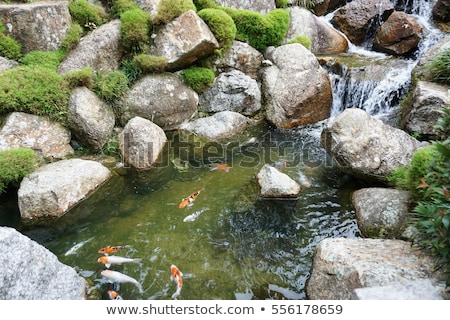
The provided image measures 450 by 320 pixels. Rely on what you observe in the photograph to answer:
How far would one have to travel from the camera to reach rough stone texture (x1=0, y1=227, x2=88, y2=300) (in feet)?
11.4

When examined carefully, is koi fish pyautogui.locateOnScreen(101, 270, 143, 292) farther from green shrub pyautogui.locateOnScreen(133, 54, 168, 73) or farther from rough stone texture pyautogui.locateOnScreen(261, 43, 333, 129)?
rough stone texture pyautogui.locateOnScreen(261, 43, 333, 129)

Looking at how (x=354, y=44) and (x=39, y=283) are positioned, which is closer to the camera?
(x=39, y=283)

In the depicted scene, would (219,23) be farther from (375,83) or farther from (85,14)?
(375,83)

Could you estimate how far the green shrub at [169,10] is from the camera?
343 inches

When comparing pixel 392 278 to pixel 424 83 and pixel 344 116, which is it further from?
pixel 424 83

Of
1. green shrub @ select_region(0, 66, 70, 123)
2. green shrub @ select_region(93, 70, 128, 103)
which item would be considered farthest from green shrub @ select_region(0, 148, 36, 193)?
green shrub @ select_region(93, 70, 128, 103)

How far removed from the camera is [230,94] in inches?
370

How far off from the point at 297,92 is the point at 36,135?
23.1 feet

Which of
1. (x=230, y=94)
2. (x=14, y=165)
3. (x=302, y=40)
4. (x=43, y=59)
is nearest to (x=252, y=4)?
(x=302, y=40)

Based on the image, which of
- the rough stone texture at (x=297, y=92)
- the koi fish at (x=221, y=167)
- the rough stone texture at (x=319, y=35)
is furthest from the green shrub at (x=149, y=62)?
the rough stone texture at (x=319, y=35)

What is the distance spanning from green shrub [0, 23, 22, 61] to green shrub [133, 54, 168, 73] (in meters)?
3.05

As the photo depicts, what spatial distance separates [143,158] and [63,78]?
9.60 feet

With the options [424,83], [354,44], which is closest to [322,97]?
[424,83]

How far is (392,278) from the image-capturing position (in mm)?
3395
